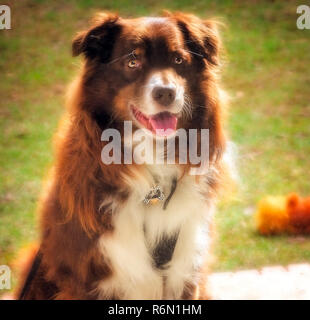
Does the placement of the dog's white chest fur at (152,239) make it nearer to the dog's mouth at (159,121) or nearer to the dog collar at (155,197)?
the dog collar at (155,197)

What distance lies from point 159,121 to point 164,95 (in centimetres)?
15

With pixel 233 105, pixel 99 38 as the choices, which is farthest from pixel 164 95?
pixel 233 105

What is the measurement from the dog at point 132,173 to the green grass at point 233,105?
3.44 ft

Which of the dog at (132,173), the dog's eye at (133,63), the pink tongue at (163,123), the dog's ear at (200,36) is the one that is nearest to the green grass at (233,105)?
the dog at (132,173)

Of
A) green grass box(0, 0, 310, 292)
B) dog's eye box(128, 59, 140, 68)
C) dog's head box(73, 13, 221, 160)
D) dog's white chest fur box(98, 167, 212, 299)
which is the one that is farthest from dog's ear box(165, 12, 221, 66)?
green grass box(0, 0, 310, 292)

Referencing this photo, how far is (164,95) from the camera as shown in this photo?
2.04 m

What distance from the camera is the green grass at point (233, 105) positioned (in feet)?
11.9

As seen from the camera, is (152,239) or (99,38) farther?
(152,239)

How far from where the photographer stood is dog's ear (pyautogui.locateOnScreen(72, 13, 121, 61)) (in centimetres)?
211

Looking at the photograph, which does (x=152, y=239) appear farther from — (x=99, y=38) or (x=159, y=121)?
(x=99, y=38)
